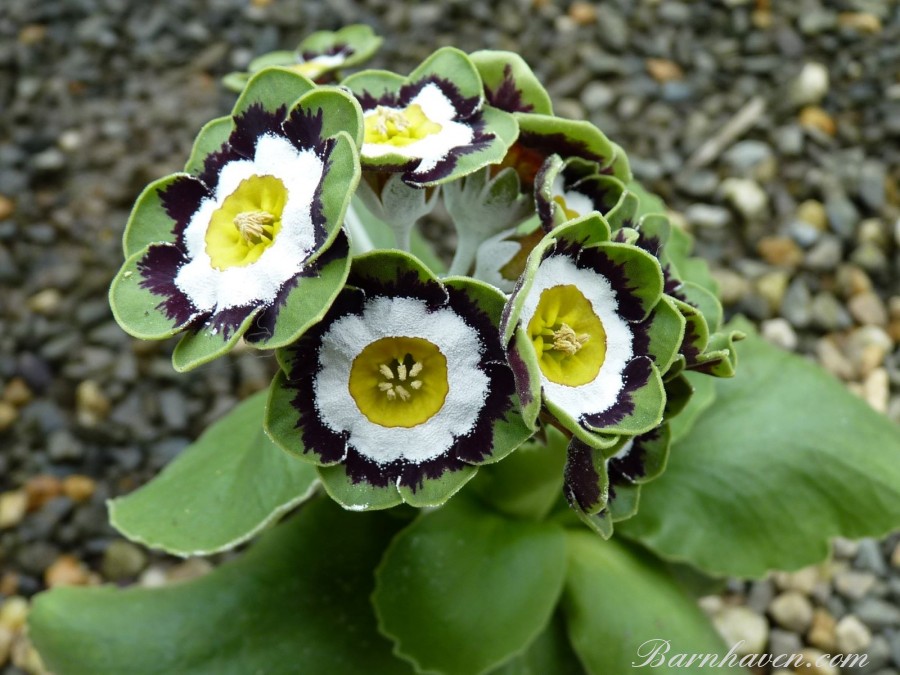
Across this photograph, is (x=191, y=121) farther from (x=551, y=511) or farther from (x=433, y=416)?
(x=433, y=416)

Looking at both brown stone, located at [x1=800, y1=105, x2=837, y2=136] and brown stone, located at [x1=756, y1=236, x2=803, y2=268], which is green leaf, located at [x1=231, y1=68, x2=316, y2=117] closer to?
brown stone, located at [x1=756, y1=236, x2=803, y2=268]

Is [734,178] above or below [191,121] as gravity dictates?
above

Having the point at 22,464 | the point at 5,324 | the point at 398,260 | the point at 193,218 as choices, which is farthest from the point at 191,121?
the point at 398,260

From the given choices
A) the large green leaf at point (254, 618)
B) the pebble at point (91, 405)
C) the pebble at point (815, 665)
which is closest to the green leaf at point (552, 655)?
the large green leaf at point (254, 618)

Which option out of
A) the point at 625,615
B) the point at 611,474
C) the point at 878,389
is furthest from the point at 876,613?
the point at 611,474

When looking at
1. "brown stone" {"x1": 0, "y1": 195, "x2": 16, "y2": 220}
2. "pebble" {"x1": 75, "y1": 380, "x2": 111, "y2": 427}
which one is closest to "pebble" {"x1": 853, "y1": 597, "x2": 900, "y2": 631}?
"pebble" {"x1": 75, "y1": 380, "x2": 111, "y2": 427}

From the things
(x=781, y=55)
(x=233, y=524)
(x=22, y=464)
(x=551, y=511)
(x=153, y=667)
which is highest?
(x=781, y=55)

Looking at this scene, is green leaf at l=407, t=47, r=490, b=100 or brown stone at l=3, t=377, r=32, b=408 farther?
brown stone at l=3, t=377, r=32, b=408
